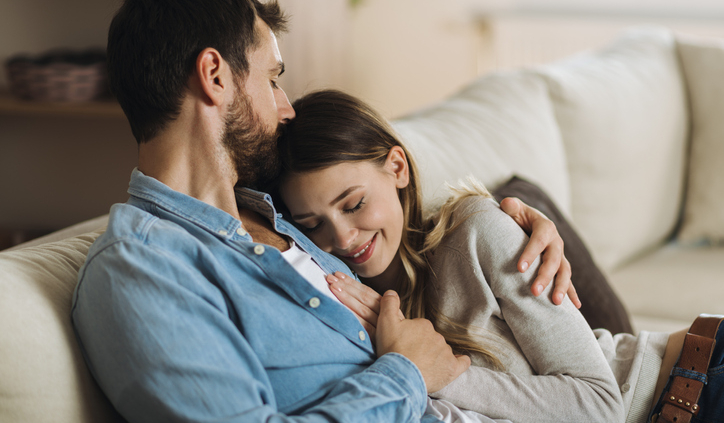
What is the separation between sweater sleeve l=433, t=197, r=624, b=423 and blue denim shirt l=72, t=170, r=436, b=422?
0.17 metres

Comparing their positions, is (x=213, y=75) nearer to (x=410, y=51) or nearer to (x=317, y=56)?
(x=317, y=56)

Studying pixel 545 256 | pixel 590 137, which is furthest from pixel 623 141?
pixel 545 256

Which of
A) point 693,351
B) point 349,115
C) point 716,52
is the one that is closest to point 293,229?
point 349,115

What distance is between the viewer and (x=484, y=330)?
3.81ft

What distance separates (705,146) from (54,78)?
2574mm

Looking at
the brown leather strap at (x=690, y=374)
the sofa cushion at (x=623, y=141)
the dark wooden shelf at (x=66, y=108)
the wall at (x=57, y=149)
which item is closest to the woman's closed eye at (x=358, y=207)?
the brown leather strap at (x=690, y=374)

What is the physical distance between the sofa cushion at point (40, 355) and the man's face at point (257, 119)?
351 millimetres

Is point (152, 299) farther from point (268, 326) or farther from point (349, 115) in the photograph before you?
point (349, 115)

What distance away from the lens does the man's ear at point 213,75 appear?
40.0 inches

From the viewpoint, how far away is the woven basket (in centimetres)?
264

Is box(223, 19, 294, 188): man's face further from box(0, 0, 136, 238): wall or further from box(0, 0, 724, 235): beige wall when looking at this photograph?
box(0, 0, 136, 238): wall

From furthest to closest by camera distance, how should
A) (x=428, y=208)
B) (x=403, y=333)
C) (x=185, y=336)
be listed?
1. (x=428, y=208)
2. (x=403, y=333)
3. (x=185, y=336)

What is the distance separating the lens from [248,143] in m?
1.10

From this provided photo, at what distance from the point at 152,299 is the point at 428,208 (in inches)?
30.2
